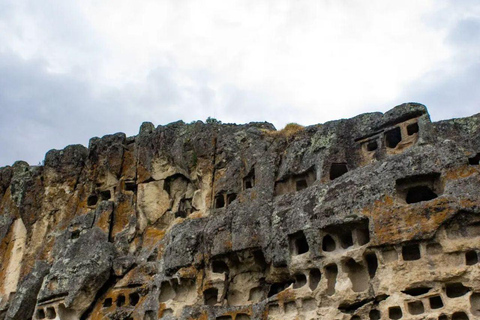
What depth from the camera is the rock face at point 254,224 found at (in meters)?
13.1

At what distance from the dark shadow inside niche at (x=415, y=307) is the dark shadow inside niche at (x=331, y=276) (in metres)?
1.95

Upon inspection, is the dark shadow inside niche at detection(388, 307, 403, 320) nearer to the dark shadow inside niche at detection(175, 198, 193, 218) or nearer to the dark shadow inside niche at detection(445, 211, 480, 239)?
the dark shadow inside niche at detection(445, 211, 480, 239)

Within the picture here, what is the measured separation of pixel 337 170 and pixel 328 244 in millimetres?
2399

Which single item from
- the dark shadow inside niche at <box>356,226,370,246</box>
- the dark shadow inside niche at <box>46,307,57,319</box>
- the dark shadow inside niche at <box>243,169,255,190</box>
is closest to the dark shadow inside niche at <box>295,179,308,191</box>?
the dark shadow inside niche at <box>243,169,255,190</box>

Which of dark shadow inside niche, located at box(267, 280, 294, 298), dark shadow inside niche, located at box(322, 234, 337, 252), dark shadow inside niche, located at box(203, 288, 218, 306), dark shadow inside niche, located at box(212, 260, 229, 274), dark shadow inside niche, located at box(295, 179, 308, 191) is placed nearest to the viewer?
dark shadow inside niche, located at box(322, 234, 337, 252)

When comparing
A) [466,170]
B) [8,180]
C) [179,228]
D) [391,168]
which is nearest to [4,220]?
[8,180]

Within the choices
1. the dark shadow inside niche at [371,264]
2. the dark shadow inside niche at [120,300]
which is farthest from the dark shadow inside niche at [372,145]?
the dark shadow inside niche at [120,300]

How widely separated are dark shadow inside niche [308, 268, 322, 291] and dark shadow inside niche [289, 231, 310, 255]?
60 centimetres

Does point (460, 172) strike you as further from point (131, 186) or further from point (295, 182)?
point (131, 186)

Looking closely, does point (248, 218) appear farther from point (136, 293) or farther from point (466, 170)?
point (466, 170)

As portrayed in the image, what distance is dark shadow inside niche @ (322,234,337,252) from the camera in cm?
1495

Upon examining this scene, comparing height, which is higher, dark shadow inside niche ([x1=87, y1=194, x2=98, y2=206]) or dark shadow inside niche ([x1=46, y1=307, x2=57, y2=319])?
dark shadow inside niche ([x1=87, y1=194, x2=98, y2=206])

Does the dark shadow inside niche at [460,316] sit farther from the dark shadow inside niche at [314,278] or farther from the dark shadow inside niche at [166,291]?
the dark shadow inside niche at [166,291]

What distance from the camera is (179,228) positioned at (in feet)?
59.1
